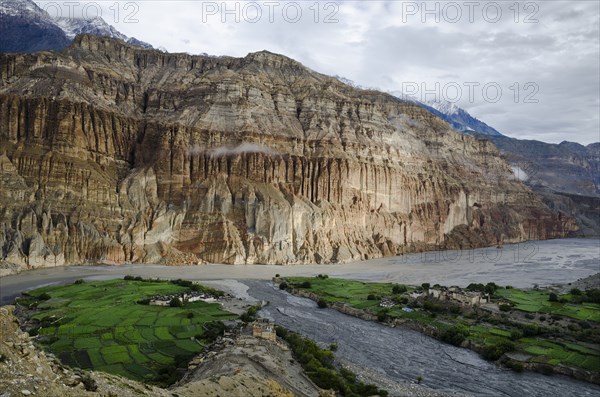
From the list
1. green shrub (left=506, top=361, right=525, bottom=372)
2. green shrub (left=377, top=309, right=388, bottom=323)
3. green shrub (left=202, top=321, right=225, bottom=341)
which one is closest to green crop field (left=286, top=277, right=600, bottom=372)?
green shrub (left=377, top=309, right=388, bottom=323)

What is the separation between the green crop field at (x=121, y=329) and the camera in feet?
99.6

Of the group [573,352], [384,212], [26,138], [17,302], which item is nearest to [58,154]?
[26,138]

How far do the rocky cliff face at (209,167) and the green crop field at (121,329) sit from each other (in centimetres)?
3394

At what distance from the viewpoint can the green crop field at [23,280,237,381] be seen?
99.6ft

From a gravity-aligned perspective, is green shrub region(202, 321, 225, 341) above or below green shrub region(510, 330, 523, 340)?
above

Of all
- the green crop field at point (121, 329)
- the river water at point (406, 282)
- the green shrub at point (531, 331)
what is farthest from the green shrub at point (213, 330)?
the green shrub at point (531, 331)

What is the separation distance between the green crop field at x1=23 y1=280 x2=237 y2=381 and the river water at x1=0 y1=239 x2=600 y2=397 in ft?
25.7

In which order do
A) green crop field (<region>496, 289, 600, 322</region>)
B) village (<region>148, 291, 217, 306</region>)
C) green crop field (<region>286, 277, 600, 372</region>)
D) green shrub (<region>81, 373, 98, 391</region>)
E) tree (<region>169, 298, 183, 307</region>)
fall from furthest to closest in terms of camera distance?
1. village (<region>148, 291, 217, 306</region>)
2. tree (<region>169, 298, 183, 307</region>)
3. green crop field (<region>496, 289, 600, 322</region>)
4. green crop field (<region>286, 277, 600, 372</region>)
5. green shrub (<region>81, 373, 98, 391</region>)

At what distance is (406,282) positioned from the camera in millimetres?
75562

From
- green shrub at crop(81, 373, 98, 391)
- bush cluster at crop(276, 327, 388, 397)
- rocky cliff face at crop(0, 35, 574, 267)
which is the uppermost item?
rocky cliff face at crop(0, 35, 574, 267)

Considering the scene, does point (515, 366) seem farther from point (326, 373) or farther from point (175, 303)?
point (175, 303)

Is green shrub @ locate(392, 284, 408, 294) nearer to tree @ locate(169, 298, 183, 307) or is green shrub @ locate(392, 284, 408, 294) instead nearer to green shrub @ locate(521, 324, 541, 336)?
green shrub @ locate(521, 324, 541, 336)

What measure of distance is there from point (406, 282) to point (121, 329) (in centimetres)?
4879

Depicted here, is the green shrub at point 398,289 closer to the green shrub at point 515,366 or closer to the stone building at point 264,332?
the green shrub at point 515,366
